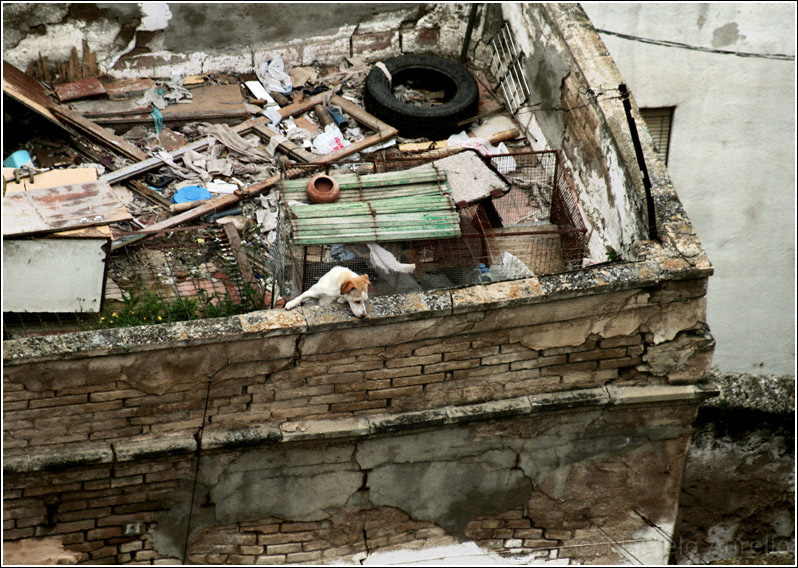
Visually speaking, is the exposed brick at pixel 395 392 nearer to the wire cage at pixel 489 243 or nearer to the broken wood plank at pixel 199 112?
the wire cage at pixel 489 243

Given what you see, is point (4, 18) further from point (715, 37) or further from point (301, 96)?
point (715, 37)

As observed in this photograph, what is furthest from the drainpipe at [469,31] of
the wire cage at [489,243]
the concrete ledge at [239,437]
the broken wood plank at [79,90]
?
the concrete ledge at [239,437]

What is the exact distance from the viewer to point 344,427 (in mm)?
7180

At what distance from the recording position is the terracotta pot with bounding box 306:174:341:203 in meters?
7.55

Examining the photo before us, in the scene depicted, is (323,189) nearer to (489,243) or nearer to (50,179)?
(489,243)

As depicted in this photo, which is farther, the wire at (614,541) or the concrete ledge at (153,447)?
the wire at (614,541)

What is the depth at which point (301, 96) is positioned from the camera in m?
9.72

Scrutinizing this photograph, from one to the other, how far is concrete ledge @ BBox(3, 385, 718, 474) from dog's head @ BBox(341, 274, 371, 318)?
0.93 meters

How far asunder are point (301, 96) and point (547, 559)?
4.58 meters

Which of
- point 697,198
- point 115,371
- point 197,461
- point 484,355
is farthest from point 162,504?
point 697,198

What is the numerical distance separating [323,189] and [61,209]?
1.92 m

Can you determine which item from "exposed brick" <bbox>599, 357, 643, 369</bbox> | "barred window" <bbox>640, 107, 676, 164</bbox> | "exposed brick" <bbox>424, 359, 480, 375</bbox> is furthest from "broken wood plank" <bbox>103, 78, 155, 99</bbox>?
"barred window" <bbox>640, 107, 676, 164</bbox>

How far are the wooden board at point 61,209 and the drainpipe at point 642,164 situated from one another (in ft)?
12.5

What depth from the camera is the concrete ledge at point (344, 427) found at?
6871 millimetres
